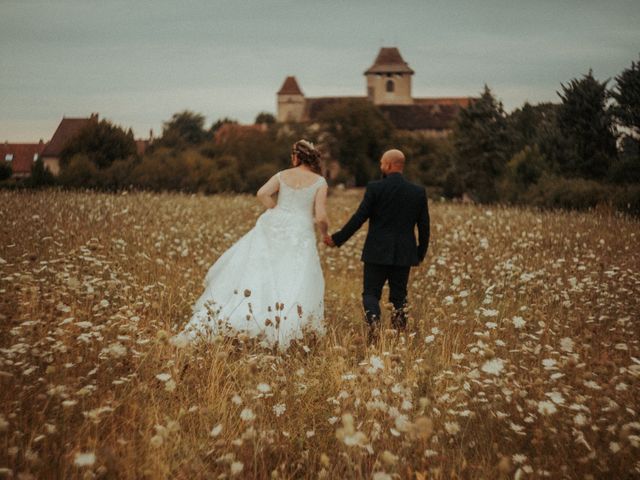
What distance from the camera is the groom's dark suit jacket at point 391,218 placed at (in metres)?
6.26

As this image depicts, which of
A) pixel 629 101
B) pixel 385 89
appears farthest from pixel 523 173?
pixel 385 89

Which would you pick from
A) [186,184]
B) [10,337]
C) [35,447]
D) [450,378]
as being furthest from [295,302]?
[186,184]

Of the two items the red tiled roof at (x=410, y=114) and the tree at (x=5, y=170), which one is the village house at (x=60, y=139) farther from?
the red tiled roof at (x=410, y=114)

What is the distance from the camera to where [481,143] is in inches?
1565

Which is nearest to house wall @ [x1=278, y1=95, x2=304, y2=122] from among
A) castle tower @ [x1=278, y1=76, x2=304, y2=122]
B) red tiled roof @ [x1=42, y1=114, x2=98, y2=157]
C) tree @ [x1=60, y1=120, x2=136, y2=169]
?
castle tower @ [x1=278, y1=76, x2=304, y2=122]

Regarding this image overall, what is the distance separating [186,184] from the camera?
26.8m

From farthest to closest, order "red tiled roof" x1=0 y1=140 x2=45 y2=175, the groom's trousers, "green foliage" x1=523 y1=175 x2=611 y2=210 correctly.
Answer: "green foliage" x1=523 y1=175 x2=611 y2=210
"red tiled roof" x1=0 y1=140 x2=45 y2=175
the groom's trousers

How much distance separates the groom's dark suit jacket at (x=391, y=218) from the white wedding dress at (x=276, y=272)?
44 centimetres

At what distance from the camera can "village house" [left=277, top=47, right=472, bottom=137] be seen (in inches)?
4505

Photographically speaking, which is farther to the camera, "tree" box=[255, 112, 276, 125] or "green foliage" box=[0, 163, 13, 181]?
"tree" box=[255, 112, 276, 125]

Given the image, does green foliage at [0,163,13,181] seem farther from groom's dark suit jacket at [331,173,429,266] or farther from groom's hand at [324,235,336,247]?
groom's dark suit jacket at [331,173,429,266]

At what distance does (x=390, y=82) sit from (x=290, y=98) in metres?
20.1

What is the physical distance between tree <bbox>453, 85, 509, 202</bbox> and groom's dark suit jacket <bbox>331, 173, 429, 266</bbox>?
33.6 metres

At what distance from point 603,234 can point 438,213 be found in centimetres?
523
